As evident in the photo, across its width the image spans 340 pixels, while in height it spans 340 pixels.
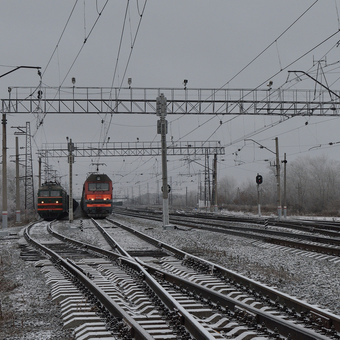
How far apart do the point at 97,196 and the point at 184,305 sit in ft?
104

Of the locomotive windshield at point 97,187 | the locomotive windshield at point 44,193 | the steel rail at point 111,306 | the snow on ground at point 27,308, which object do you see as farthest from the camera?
the locomotive windshield at point 44,193

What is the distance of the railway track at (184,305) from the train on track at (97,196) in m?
26.4

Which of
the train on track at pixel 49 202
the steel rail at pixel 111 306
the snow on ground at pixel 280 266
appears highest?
the train on track at pixel 49 202

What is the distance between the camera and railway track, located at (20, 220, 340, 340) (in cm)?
562

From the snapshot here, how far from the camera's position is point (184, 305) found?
712cm

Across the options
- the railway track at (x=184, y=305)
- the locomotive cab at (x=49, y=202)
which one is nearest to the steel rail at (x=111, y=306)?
the railway track at (x=184, y=305)

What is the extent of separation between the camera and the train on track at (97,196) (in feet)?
125

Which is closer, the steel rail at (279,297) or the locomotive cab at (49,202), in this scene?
the steel rail at (279,297)

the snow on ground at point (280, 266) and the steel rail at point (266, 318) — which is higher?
the steel rail at point (266, 318)

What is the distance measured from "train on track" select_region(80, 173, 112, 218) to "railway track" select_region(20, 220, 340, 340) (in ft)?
86.6

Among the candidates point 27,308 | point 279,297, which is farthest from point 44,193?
point 279,297

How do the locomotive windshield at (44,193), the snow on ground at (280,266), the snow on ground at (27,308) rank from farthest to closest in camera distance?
the locomotive windshield at (44,193) < the snow on ground at (280,266) < the snow on ground at (27,308)

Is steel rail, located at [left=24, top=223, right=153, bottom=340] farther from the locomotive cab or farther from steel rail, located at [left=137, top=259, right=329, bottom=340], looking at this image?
the locomotive cab

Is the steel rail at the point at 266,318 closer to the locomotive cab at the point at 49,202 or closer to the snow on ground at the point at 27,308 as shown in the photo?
the snow on ground at the point at 27,308
